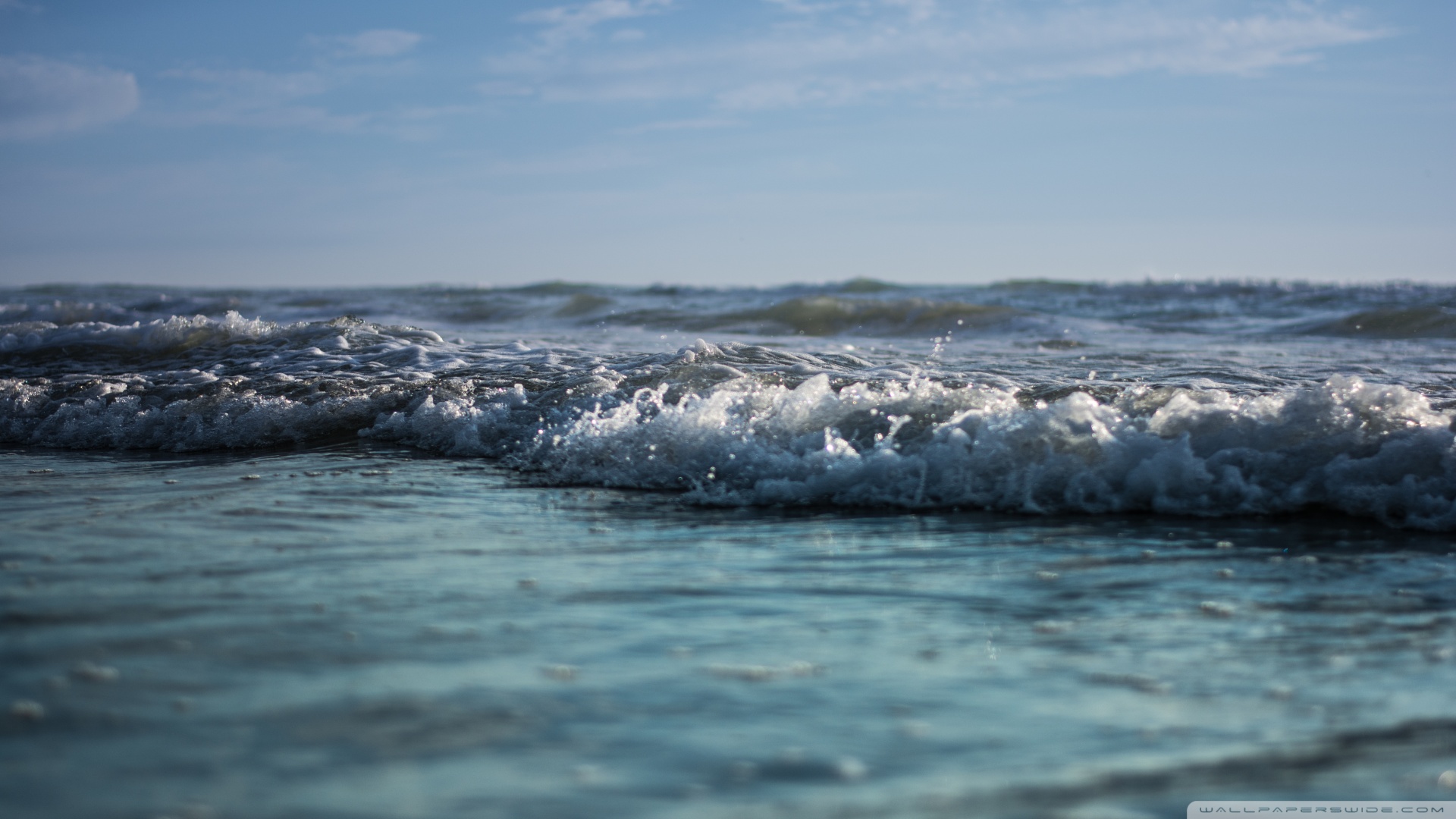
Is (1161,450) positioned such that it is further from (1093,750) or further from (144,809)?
(144,809)

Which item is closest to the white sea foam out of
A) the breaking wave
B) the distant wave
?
the breaking wave

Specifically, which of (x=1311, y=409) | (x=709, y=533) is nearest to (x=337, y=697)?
(x=709, y=533)

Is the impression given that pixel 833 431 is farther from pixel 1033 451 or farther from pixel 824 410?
pixel 1033 451

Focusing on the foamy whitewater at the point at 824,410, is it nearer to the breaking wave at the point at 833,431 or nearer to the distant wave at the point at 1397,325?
the breaking wave at the point at 833,431

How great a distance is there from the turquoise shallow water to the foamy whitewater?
42 cm

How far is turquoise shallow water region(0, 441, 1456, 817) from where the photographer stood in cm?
184

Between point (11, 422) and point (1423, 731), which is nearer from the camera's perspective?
point (1423, 731)

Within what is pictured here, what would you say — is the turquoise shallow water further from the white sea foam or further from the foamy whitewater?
the foamy whitewater

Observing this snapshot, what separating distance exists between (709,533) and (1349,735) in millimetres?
2227

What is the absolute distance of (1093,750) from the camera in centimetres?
198

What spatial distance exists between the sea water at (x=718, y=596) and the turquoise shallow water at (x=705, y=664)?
0.01 m

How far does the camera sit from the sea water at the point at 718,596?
190 centimetres

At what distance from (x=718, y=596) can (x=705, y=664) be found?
579mm

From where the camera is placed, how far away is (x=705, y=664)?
241cm
